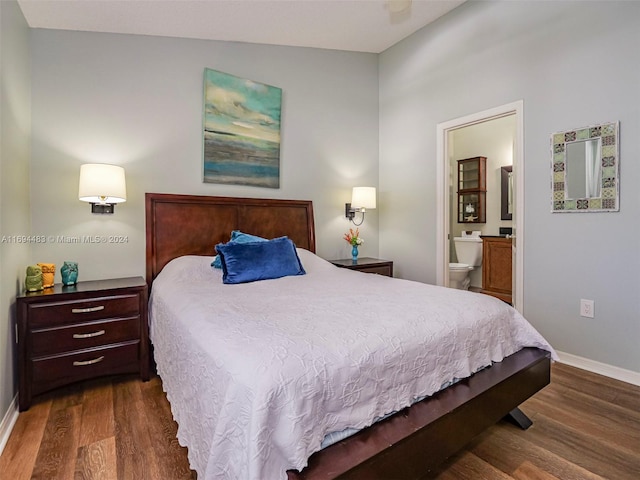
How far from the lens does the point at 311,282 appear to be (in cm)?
238

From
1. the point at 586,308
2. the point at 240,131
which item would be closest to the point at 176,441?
the point at 240,131

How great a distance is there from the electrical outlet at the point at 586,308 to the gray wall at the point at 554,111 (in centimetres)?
3

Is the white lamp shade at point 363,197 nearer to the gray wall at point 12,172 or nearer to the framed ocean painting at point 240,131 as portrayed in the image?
the framed ocean painting at point 240,131

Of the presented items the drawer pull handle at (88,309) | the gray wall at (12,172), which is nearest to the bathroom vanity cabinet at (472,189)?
the drawer pull handle at (88,309)

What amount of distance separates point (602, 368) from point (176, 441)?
2.83 metres

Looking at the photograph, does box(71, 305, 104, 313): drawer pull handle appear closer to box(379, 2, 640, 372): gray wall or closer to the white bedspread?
the white bedspread

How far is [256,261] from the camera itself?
8.30 ft

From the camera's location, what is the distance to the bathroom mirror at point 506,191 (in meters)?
5.20

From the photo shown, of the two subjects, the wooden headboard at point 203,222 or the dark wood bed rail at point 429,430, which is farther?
the wooden headboard at point 203,222

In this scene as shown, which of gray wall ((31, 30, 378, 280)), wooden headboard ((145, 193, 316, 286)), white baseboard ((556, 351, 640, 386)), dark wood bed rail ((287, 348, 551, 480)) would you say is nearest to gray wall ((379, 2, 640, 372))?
white baseboard ((556, 351, 640, 386))

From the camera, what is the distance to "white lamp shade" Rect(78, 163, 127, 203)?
7.82 ft

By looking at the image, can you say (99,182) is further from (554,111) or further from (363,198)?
(554,111)

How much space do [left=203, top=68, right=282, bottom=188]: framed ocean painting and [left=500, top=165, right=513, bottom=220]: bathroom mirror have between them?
11.9 ft

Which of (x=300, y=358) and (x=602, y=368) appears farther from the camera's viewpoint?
(x=602, y=368)
